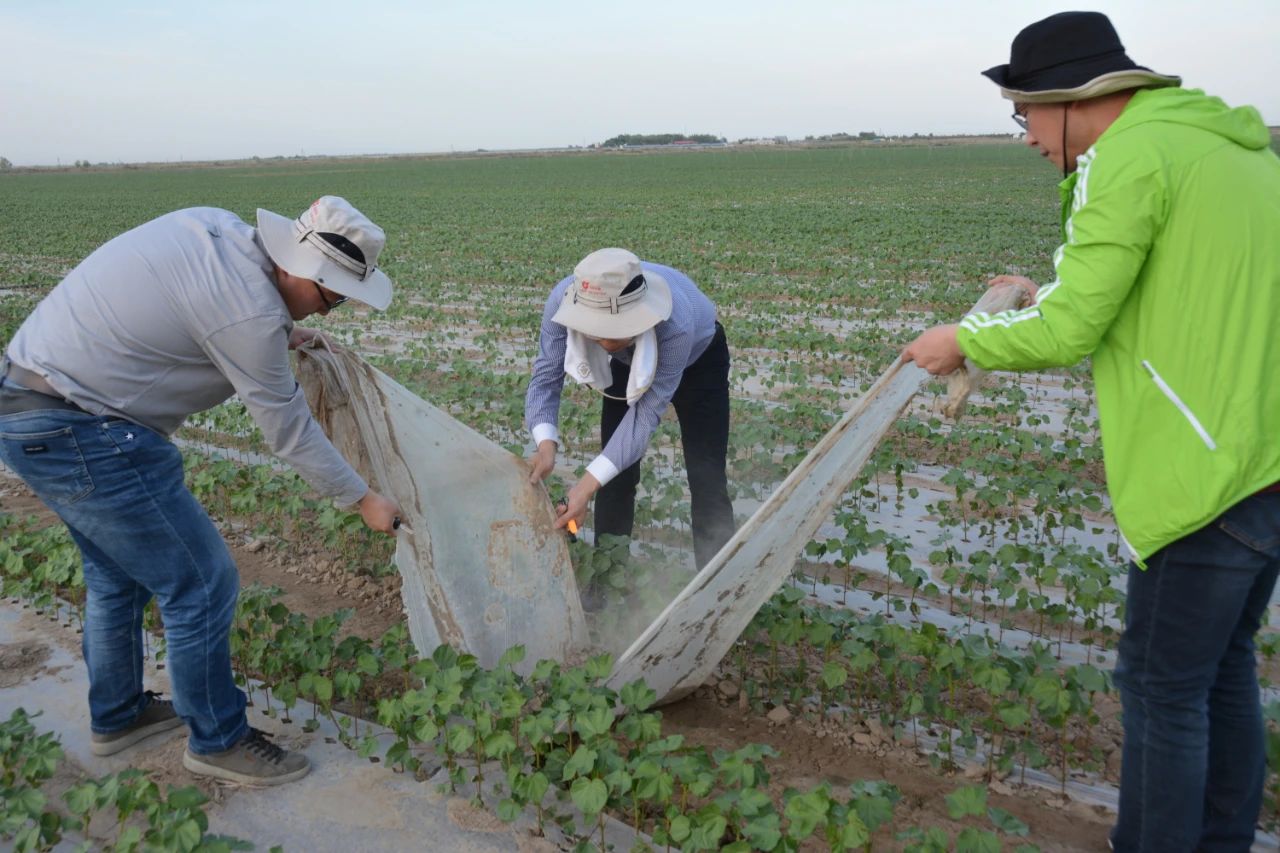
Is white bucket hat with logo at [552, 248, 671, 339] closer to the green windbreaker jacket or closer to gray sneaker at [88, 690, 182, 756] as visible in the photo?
the green windbreaker jacket

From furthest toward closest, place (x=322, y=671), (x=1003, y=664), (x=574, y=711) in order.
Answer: (x=322, y=671) → (x=1003, y=664) → (x=574, y=711)

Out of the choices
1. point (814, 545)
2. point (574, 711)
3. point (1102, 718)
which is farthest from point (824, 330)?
point (574, 711)

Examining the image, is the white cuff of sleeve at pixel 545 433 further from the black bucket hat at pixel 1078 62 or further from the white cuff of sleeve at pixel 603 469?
the black bucket hat at pixel 1078 62

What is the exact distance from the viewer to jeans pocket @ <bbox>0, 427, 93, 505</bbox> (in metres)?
2.19

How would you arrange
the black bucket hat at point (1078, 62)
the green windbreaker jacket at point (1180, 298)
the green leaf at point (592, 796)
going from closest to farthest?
the green windbreaker jacket at point (1180, 298) → the black bucket hat at point (1078, 62) → the green leaf at point (592, 796)

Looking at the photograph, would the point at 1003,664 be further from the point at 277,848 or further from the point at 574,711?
the point at 277,848

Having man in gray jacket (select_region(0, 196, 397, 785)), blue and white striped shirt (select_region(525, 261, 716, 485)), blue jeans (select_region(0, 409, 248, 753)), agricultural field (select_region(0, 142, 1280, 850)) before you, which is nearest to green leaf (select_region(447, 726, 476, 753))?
agricultural field (select_region(0, 142, 1280, 850))

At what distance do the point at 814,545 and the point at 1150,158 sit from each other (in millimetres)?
2161

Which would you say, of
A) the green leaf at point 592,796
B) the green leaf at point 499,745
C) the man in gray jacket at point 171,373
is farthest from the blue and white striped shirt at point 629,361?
the green leaf at point 592,796

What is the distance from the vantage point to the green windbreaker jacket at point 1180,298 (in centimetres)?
158

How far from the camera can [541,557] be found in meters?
2.72

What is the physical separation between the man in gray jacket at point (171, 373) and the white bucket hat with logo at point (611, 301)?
0.52m

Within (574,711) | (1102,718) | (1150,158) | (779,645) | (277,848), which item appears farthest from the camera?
(779,645)

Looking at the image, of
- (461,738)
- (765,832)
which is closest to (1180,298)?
(765,832)
